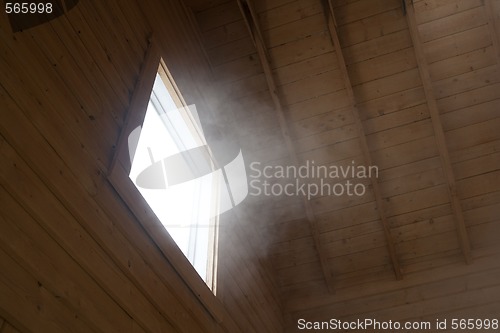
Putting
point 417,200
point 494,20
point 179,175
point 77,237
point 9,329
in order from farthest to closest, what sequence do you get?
point 417,200
point 494,20
point 179,175
point 77,237
point 9,329

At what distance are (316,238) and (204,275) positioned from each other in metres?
1.44

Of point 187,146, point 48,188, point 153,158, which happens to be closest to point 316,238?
point 187,146

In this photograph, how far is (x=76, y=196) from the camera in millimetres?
1602

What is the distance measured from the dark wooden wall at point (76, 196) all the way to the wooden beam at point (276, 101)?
3.44ft

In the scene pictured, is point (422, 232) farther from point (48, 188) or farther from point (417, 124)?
point (48, 188)

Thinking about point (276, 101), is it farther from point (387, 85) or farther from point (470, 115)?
point (470, 115)

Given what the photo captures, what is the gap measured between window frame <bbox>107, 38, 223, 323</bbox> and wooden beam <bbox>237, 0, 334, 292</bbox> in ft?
3.11

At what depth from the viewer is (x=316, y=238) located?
3998 mm

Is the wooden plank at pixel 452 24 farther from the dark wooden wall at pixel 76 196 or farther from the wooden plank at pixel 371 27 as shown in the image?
the dark wooden wall at pixel 76 196

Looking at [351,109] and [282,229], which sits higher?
[351,109]

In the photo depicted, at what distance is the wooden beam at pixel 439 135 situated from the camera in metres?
3.48

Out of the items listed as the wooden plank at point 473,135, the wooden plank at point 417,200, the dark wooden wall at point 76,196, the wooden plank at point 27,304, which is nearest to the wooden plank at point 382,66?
the wooden plank at point 473,135

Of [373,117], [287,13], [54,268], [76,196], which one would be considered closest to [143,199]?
[76,196]

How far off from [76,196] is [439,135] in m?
2.76
